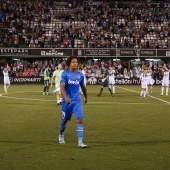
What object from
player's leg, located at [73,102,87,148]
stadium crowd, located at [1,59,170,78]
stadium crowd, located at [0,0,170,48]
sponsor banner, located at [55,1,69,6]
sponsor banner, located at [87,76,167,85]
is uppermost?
sponsor banner, located at [55,1,69,6]

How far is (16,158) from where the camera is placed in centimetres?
1003

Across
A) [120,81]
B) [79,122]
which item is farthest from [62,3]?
[79,122]

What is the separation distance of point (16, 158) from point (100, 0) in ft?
193

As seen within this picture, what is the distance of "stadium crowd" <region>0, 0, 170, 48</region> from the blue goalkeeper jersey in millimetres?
45231

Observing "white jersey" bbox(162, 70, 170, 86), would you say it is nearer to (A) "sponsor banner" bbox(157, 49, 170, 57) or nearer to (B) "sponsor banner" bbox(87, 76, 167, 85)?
(B) "sponsor banner" bbox(87, 76, 167, 85)

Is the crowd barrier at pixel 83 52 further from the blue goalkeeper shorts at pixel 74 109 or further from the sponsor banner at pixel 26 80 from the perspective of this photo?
the blue goalkeeper shorts at pixel 74 109

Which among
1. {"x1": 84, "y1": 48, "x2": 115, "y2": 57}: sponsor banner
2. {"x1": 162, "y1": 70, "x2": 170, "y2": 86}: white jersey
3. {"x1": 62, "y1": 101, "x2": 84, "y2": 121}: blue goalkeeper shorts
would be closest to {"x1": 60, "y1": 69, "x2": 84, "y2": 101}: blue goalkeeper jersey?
{"x1": 62, "y1": 101, "x2": 84, "y2": 121}: blue goalkeeper shorts

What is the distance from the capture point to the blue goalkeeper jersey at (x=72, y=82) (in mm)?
11422

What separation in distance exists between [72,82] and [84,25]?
164ft

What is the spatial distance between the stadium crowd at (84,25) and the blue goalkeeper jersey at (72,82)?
148 feet

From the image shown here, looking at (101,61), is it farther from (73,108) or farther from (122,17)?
(73,108)

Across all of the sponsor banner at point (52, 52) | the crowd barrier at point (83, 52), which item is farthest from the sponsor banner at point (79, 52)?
the sponsor banner at point (52, 52)

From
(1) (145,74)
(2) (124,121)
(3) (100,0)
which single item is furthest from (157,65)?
(2) (124,121)

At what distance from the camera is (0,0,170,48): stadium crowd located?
189 feet
